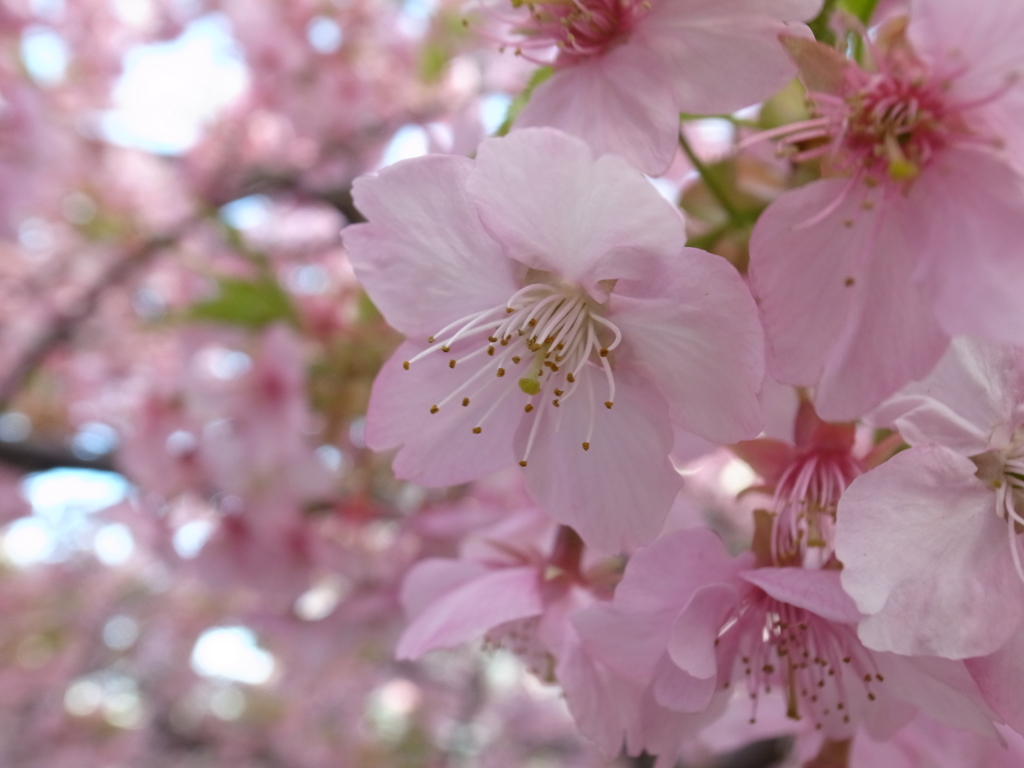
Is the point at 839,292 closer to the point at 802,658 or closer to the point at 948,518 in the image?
the point at 948,518

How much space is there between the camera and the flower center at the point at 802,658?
73cm

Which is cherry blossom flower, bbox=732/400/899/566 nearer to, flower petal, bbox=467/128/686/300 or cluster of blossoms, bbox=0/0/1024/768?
cluster of blossoms, bbox=0/0/1024/768

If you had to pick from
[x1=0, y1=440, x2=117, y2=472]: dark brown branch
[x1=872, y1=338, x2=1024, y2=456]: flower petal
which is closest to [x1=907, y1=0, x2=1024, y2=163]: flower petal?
[x1=872, y1=338, x2=1024, y2=456]: flower petal

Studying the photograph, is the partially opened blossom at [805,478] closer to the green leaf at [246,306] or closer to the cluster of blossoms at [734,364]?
the cluster of blossoms at [734,364]

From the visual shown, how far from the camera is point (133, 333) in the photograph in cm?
394

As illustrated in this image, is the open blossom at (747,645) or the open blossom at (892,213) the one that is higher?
the open blossom at (892,213)

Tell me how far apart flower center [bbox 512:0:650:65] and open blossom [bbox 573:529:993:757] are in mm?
466

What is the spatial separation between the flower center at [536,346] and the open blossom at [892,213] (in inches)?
6.8

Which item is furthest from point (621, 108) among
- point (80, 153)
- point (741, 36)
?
point (80, 153)

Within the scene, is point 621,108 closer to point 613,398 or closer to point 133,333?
point 613,398

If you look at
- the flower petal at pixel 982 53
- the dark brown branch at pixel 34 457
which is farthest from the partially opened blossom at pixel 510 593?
the dark brown branch at pixel 34 457

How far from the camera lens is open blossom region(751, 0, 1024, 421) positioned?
553 mm

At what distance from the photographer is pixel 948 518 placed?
0.63 meters

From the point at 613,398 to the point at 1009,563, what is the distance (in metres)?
0.36
